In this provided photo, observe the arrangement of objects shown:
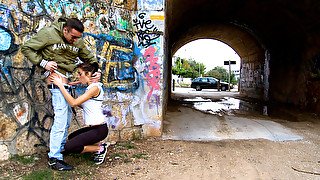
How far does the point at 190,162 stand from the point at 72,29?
2.46 m

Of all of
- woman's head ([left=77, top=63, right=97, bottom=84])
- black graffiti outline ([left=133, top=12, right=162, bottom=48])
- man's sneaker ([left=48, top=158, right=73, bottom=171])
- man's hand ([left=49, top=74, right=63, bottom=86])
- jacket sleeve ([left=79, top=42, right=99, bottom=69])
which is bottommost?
man's sneaker ([left=48, top=158, right=73, bottom=171])

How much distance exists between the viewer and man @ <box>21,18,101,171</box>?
338 centimetres

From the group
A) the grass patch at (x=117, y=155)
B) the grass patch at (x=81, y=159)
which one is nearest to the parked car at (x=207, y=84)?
the grass patch at (x=117, y=155)

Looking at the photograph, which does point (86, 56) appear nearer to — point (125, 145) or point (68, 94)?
point (68, 94)

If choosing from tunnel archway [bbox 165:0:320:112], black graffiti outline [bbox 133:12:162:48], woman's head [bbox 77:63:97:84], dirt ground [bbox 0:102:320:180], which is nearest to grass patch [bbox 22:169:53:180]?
dirt ground [bbox 0:102:320:180]

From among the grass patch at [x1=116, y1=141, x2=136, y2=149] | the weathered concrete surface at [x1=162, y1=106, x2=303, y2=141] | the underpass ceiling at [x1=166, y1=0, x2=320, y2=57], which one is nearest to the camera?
the grass patch at [x1=116, y1=141, x2=136, y2=149]

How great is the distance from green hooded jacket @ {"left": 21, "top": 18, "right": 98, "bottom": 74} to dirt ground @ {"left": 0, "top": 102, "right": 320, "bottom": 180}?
50.3 inches

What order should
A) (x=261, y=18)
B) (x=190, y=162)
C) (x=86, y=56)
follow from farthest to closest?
→ 1. (x=261, y=18)
2. (x=190, y=162)
3. (x=86, y=56)

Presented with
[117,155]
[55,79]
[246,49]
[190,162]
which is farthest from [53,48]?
[246,49]

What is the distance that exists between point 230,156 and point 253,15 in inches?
339

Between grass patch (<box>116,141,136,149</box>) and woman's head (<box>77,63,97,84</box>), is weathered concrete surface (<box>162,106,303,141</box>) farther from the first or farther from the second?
woman's head (<box>77,63,97,84</box>)

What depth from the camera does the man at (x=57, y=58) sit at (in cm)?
338

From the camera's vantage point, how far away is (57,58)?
3.56 metres

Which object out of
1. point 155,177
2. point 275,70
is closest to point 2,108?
point 155,177
